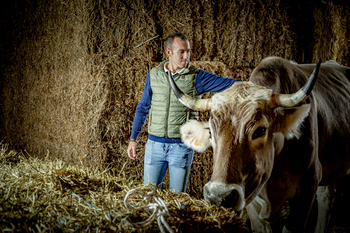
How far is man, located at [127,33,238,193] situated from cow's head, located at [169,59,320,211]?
1.97 ft

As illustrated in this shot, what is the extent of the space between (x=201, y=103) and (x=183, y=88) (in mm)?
521

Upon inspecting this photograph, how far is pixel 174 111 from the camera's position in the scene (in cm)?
276

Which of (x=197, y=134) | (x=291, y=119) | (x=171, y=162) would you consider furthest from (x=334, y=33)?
(x=171, y=162)

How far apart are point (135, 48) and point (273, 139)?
2.66 meters

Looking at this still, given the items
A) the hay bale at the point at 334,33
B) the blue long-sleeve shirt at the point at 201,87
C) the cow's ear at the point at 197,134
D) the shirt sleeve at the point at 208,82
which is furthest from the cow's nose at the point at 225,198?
the hay bale at the point at 334,33

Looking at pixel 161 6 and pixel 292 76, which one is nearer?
pixel 292 76

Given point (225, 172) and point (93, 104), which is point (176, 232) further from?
point (93, 104)

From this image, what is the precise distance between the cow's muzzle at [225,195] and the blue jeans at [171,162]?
3.27ft

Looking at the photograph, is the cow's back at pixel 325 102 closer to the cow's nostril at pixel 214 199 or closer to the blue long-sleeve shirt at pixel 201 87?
the blue long-sleeve shirt at pixel 201 87

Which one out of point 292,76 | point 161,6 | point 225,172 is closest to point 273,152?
point 225,172

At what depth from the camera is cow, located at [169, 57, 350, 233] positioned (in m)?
1.82

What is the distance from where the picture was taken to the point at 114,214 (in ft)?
5.01

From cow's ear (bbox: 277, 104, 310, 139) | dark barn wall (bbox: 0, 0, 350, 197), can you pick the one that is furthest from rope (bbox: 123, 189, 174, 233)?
dark barn wall (bbox: 0, 0, 350, 197)

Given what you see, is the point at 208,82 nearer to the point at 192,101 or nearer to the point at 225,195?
the point at 192,101
